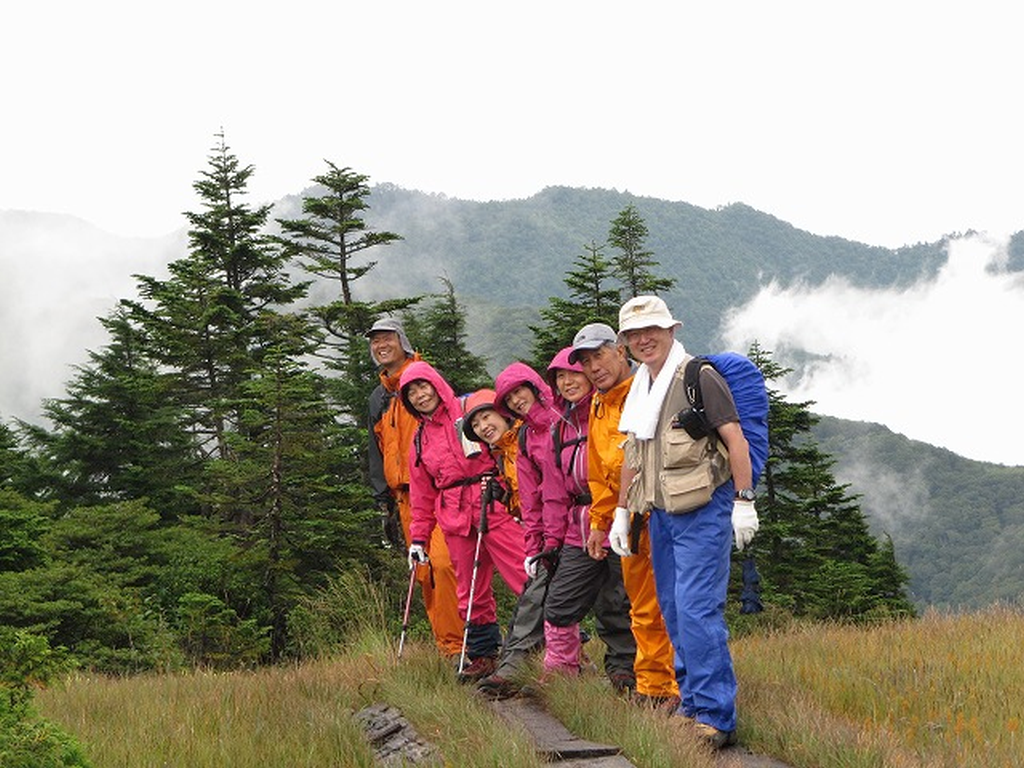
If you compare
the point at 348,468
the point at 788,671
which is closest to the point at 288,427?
the point at 348,468

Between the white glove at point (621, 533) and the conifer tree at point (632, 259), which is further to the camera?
the conifer tree at point (632, 259)

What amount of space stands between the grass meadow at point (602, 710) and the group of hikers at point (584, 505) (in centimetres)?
37

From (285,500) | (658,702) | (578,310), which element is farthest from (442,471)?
(578,310)

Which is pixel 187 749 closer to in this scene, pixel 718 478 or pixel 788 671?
pixel 718 478

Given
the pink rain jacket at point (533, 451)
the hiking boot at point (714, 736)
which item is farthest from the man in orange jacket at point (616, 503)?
the hiking boot at point (714, 736)

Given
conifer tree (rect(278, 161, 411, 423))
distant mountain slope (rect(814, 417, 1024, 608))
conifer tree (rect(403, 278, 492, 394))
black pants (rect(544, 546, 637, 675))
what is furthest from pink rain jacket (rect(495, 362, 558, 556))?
distant mountain slope (rect(814, 417, 1024, 608))

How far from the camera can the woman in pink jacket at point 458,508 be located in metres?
6.93

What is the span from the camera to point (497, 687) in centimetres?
622

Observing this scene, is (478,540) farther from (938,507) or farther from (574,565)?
(938,507)

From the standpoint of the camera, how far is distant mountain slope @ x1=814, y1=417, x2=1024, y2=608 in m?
140

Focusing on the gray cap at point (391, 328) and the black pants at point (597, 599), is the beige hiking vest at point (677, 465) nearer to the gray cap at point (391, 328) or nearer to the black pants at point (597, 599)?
the black pants at point (597, 599)

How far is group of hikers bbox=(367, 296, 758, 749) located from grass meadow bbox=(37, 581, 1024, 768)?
0.37 m

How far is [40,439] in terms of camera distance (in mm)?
28016

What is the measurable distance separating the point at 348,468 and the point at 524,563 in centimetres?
1962
